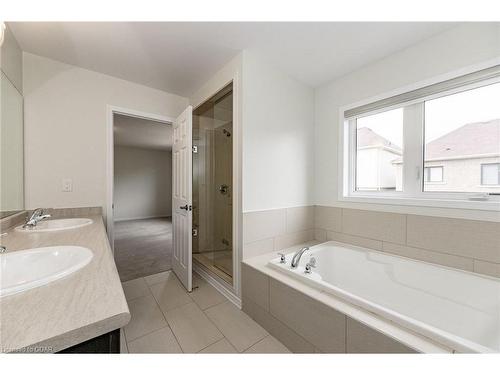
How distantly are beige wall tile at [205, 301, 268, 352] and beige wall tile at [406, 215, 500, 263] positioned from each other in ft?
4.73

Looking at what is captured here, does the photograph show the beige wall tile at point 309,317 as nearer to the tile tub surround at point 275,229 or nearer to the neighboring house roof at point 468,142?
the tile tub surround at point 275,229

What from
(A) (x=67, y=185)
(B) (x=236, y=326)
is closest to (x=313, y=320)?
(B) (x=236, y=326)

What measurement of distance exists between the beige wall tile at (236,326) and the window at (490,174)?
1.93 m

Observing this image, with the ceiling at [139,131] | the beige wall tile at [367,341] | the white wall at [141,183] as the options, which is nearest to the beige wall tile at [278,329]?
the beige wall tile at [367,341]

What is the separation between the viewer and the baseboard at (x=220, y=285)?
5.82 feet

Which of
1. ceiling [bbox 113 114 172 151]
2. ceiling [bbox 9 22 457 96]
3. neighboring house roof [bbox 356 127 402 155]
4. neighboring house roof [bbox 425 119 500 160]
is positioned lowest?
neighboring house roof [bbox 425 119 500 160]

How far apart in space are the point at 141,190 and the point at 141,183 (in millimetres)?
239

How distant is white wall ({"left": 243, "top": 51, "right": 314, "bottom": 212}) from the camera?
1.74m

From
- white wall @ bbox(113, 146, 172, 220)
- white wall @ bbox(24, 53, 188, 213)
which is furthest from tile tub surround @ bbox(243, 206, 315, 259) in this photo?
white wall @ bbox(113, 146, 172, 220)

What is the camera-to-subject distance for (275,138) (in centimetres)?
195

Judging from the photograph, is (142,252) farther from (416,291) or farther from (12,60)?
(416,291)

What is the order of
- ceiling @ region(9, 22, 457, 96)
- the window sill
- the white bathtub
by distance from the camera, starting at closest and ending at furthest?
the white bathtub, the window sill, ceiling @ region(9, 22, 457, 96)

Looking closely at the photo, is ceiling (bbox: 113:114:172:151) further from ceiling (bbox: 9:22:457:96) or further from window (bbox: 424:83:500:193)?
window (bbox: 424:83:500:193)
